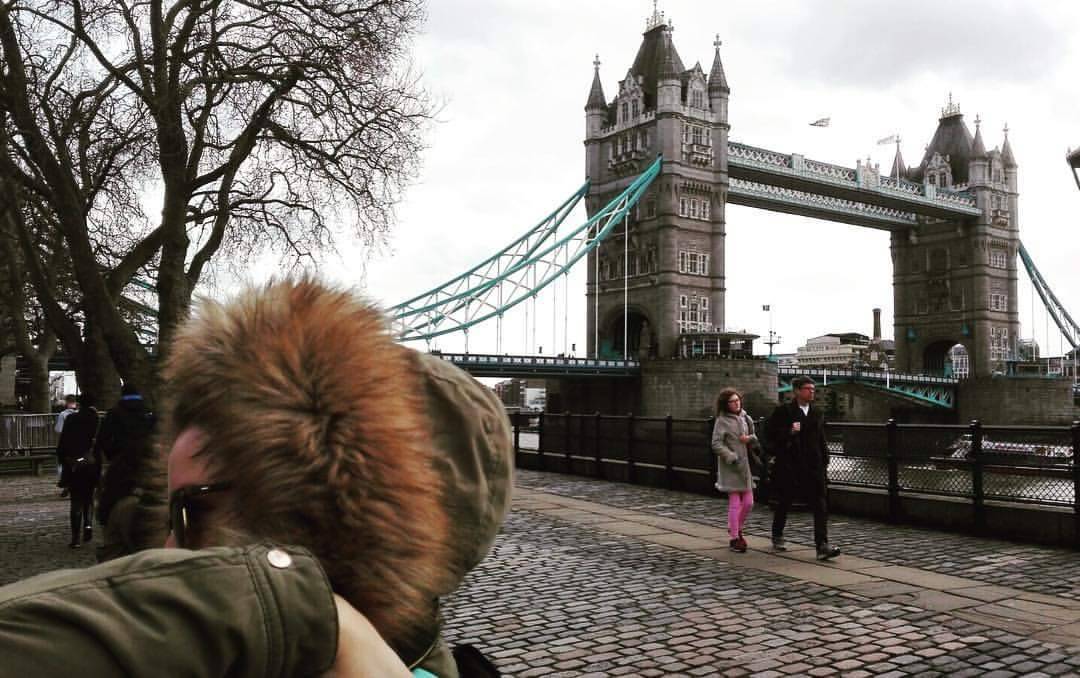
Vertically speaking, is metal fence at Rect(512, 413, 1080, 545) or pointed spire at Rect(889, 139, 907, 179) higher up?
pointed spire at Rect(889, 139, 907, 179)

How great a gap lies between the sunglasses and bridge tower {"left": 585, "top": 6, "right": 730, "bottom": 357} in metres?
52.2

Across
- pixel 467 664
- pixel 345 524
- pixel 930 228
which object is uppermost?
pixel 930 228

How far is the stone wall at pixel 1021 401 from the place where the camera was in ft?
179

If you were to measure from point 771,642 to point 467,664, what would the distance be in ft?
12.2

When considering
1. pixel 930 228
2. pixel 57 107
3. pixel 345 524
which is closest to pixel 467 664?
pixel 345 524

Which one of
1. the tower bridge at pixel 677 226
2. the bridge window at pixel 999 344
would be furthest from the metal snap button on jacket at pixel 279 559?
the bridge window at pixel 999 344

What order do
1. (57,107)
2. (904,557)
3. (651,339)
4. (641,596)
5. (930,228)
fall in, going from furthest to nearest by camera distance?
1. (930,228)
2. (651,339)
3. (57,107)
4. (904,557)
5. (641,596)

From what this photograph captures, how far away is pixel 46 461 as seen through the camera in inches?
709

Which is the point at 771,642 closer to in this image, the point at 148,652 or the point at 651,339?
the point at 148,652

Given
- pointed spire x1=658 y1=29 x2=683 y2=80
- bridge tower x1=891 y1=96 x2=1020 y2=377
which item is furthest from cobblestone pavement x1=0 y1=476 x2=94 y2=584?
bridge tower x1=891 y1=96 x2=1020 y2=377

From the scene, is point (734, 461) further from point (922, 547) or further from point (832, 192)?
point (832, 192)

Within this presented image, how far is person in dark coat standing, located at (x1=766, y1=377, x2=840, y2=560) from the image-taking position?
7.11 meters

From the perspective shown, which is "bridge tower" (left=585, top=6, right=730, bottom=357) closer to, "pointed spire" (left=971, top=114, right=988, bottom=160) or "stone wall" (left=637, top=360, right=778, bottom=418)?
"stone wall" (left=637, top=360, right=778, bottom=418)

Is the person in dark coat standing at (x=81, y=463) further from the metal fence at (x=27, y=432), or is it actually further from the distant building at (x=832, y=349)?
the distant building at (x=832, y=349)
